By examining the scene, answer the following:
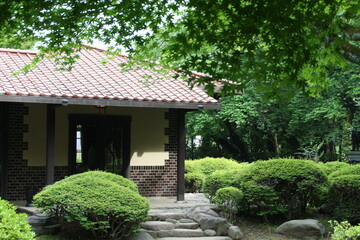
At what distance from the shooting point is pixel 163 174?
51.9 feet

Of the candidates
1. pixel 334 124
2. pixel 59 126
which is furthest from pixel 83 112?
pixel 334 124

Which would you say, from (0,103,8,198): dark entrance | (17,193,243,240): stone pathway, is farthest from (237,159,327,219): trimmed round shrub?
→ (0,103,8,198): dark entrance

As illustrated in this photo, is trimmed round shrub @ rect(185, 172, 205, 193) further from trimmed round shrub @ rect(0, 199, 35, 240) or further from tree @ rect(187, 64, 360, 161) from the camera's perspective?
trimmed round shrub @ rect(0, 199, 35, 240)

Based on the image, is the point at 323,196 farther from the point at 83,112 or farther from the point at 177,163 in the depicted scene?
the point at 83,112

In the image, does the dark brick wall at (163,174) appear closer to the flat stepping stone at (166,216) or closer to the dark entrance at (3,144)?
the flat stepping stone at (166,216)

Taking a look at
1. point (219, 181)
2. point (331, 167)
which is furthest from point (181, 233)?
point (331, 167)

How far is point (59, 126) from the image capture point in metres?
14.8

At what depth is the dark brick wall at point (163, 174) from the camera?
612 inches

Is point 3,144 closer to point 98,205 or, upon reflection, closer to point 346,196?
point 98,205

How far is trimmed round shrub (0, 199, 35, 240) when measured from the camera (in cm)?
642

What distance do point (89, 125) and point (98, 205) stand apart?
5162 mm

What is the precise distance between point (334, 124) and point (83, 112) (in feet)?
47.1

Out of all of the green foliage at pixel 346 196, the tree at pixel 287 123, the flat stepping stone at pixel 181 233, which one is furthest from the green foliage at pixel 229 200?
the tree at pixel 287 123

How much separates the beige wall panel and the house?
25mm
